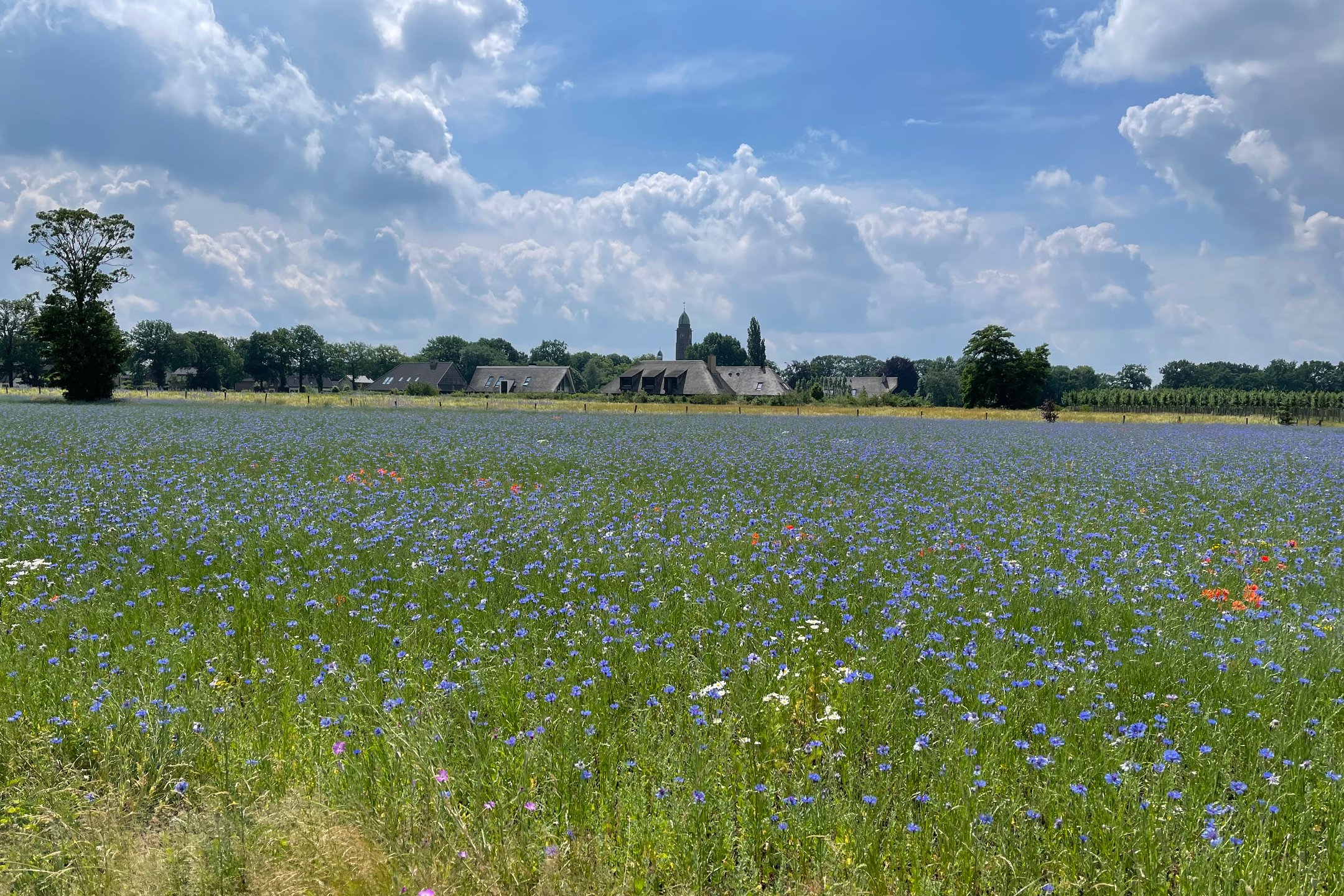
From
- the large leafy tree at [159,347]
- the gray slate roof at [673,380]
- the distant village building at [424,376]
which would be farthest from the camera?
the large leafy tree at [159,347]

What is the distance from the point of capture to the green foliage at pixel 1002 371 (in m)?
83.8

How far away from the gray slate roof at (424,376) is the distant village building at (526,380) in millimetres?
5986

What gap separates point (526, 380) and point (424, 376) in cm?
2052

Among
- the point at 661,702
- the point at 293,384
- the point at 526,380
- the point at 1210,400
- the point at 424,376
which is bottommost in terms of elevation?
the point at 661,702

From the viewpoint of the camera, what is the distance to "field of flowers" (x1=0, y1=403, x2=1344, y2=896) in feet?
10.8

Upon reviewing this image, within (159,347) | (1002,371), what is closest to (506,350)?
(159,347)

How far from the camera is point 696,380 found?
94688 millimetres

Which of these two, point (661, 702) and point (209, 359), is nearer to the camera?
point (661, 702)

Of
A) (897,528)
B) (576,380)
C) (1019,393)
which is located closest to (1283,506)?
(897,528)

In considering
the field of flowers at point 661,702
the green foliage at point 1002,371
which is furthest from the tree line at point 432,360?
the field of flowers at point 661,702

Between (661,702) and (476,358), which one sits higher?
(476,358)

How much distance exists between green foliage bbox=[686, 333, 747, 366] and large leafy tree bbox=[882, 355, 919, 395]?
117 feet

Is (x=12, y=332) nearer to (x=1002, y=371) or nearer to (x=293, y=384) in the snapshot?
(x=293, y=384)

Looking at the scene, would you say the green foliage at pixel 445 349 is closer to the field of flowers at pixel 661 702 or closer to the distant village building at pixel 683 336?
the distant village building at pixel 683 336
